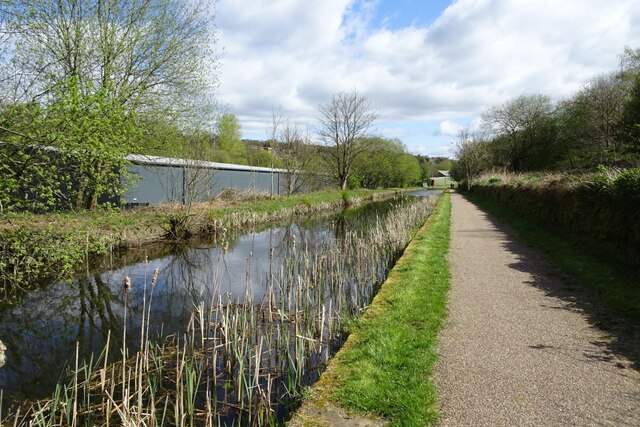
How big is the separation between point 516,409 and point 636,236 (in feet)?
21.3

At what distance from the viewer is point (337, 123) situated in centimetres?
4522

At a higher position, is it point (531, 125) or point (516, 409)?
point (531, 125)

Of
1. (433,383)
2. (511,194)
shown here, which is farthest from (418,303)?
(511,194)

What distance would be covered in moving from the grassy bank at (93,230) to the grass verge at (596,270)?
9.23 m

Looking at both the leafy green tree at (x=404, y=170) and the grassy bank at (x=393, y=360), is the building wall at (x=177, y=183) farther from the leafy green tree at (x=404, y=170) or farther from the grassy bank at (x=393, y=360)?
the leafy green tree at (x=404, y=170)

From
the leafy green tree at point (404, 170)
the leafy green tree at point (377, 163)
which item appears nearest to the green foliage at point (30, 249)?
the leafy green tree at point (377, 163)

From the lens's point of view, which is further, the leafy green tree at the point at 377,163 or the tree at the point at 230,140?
the tree at the point at 230,140

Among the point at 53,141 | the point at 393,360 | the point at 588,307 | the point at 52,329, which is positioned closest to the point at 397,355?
the point at 393,360

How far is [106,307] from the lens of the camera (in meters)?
8.12

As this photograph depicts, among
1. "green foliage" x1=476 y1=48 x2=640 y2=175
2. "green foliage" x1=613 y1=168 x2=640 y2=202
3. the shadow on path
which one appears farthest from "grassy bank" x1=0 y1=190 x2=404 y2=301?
"green foliage" x1=476 y1=48 x2=640 y2=175

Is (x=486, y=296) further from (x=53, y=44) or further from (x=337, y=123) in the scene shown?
(x=337, y=123)

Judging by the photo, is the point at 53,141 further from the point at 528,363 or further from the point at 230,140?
the point at 230,140

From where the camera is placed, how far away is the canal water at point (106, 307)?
541cm

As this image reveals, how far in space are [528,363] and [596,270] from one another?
4.99m
